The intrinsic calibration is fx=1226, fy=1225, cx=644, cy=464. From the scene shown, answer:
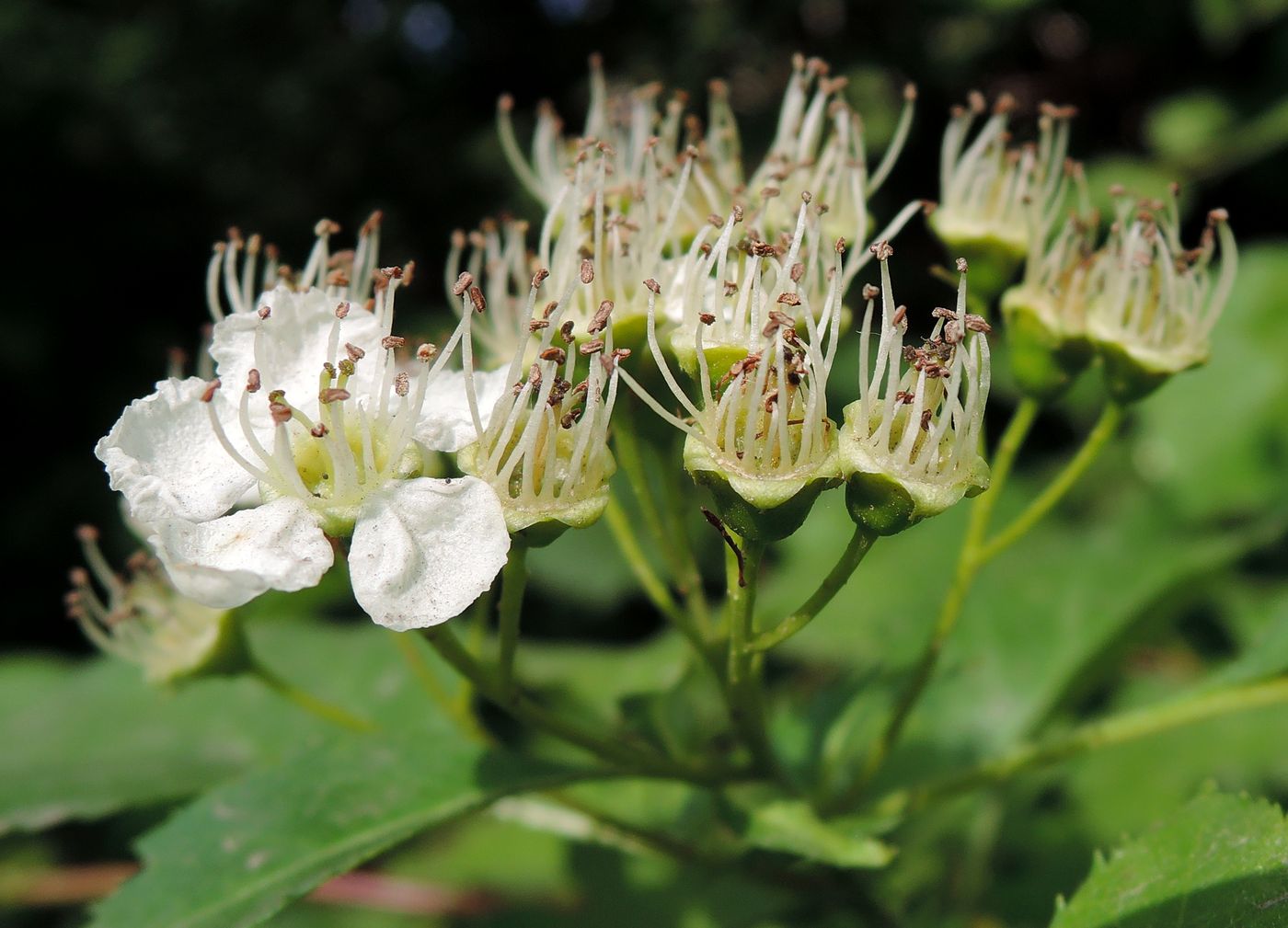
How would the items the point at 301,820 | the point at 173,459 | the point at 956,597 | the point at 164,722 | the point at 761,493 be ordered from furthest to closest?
the point at 164,722 < the point at 956,597 < the point at 301,820 < the point at 173,459 < the point at 761,493

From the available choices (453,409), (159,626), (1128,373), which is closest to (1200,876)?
(1128,373)

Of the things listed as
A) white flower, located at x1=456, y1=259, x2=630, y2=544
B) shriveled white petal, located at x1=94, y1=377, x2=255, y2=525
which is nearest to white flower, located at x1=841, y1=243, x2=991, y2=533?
white flower, located at x1=456, y1=259, x2=630, y2=544

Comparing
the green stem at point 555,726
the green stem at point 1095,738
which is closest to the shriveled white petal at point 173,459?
the green stem at point 555,726

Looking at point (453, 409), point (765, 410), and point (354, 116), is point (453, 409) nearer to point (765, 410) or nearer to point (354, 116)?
point (765, 410)

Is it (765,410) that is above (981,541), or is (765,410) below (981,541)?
above

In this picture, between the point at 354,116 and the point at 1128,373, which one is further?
the point at 354,116

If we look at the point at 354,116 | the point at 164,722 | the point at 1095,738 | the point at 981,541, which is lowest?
the point at 1095,738
